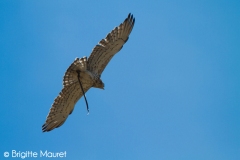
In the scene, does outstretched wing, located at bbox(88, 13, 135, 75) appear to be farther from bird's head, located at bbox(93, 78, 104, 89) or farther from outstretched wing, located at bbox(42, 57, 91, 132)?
outstretched wing, located at bbox(42, 57, 91, 132)

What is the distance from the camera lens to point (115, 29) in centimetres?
1219

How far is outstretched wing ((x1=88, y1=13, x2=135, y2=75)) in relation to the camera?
39.9 feet

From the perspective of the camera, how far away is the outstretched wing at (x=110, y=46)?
12.1 meters

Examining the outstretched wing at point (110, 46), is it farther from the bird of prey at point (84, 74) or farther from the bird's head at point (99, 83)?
the bird's head at point (99, 83)

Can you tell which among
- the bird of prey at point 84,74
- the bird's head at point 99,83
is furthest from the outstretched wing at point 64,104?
the bird's head at point 99,83

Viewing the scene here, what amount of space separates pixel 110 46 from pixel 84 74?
92 cm

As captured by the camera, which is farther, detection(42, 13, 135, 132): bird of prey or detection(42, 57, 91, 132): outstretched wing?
detection(42, 57, 91, 132): outstretched wing

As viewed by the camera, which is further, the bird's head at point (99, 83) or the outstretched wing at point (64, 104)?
the outstretched wing at point (64, 104)

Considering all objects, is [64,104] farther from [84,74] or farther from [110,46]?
[110,46]

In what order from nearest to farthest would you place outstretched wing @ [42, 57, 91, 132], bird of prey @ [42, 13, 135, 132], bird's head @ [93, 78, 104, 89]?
bird of prey @ [42, 13, 135, 132], bird's head @ [93, 78, 104, 89], outstretched wing @ [42, 57, 91, 132]

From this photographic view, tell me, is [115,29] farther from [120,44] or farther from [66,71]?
[66,71]

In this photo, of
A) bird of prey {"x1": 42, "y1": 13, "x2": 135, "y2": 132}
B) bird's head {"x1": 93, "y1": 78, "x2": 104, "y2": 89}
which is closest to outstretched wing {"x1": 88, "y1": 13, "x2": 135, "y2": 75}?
bird of prey {"x1": 42, "y1": 13, "x2": 135, "y2": 132}

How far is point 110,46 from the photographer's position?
12.3m

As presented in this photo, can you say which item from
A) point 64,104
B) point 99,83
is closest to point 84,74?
point 99,83
